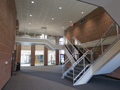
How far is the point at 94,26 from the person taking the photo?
8.78 metres

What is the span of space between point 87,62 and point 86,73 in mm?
951

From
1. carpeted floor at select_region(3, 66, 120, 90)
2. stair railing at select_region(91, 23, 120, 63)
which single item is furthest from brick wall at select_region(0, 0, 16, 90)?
stair railing at select_region(91, 23, 120, 63)

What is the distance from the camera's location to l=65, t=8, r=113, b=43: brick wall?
7.68 m

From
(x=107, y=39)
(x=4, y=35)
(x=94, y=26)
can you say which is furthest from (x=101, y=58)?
(x=4, y=35)

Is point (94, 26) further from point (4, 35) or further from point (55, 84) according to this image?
point (4, 35)

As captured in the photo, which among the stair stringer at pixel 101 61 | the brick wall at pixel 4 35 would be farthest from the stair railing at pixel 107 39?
the brick wall at pixel 4 35

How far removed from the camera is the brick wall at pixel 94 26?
7.68 metres

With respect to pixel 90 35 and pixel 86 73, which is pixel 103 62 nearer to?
pixel 86 73

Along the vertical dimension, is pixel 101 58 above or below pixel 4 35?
below

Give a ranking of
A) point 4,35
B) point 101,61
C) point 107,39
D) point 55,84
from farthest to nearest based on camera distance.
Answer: point 107,39, point 55,84, point 101,61, point 4,35

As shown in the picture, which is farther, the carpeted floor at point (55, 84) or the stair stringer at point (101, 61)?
the carpeted floor at point (55, 84)

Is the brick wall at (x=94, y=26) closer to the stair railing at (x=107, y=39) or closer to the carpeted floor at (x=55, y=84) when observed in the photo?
the stair railing at (x=107, y=39)

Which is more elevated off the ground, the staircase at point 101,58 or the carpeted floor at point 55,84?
the staircase at point 101,58

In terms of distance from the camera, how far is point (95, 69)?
531 cm
